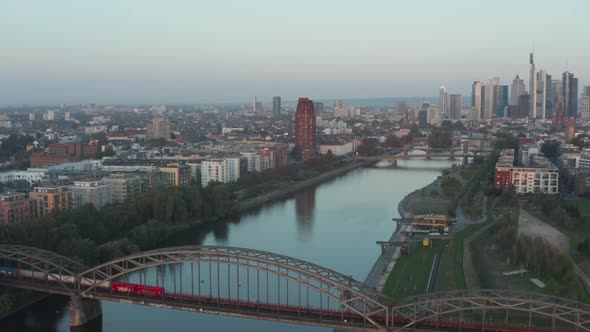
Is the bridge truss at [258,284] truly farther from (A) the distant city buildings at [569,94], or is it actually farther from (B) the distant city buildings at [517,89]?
(B) the distant city buildings at [517,89]

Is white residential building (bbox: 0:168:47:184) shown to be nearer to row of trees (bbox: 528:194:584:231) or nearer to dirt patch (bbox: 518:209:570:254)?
dirt patch (bbox: 518:209:570:254)

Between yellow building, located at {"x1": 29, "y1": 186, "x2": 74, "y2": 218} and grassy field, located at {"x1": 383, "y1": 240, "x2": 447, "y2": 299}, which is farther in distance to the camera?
yellow building, located at {"x1": 29, "y1": 186, "x2": 74, "y2": 218}

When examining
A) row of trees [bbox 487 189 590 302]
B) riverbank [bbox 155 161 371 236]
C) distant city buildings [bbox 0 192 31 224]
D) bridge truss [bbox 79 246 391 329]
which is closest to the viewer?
bridge truss [bbox 79 246 391 329]

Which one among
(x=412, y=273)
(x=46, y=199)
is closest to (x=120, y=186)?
(x=46, y=199)

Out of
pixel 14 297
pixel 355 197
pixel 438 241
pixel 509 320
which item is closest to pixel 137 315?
pixel 14 297

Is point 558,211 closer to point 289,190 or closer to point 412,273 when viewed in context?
point 412,273

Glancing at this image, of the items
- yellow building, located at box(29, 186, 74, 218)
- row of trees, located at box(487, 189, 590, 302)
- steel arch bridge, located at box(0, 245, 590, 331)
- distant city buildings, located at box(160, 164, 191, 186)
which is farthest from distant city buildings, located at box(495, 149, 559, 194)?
yellow building, located at box(29, 186, 74, 218)
